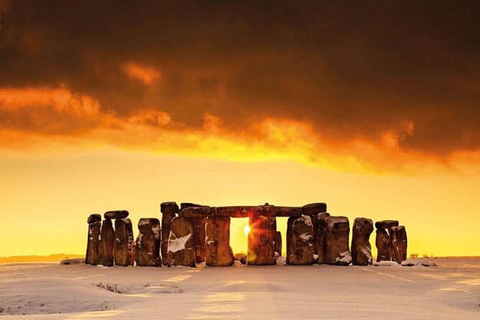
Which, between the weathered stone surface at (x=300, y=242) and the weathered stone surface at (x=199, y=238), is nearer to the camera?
the weathered stone surface at (x=300, y=242)

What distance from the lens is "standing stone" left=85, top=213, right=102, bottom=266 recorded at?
31047 millimetres

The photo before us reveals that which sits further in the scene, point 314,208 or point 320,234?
point 320,234

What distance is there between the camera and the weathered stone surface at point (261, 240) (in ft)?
92.2

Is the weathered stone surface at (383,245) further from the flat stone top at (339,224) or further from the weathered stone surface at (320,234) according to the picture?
the flat stone top at (339,224)

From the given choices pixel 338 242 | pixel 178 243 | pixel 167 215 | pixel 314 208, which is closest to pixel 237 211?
pixel 178 243

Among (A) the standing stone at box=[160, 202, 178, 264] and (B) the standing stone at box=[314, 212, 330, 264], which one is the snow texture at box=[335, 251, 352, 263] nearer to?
(B) the standing stone at box=[314, 212, 330, 264]

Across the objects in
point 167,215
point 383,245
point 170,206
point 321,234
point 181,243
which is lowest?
point 383,245

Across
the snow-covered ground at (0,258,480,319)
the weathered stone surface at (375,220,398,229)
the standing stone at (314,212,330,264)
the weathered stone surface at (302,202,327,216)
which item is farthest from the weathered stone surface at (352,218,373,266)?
the snow-covered ground at (0,258,480,319)

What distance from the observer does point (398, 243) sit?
108 ft

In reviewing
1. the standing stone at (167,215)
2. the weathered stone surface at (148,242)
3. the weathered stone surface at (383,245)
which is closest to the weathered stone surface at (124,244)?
the weathered stone surface at (148,242)

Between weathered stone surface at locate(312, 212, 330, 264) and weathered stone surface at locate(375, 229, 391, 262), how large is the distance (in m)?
4.36

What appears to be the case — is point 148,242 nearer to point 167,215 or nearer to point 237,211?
point 167,215

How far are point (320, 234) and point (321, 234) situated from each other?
0.24 feet

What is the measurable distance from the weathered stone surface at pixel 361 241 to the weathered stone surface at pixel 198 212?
606 centimetres
